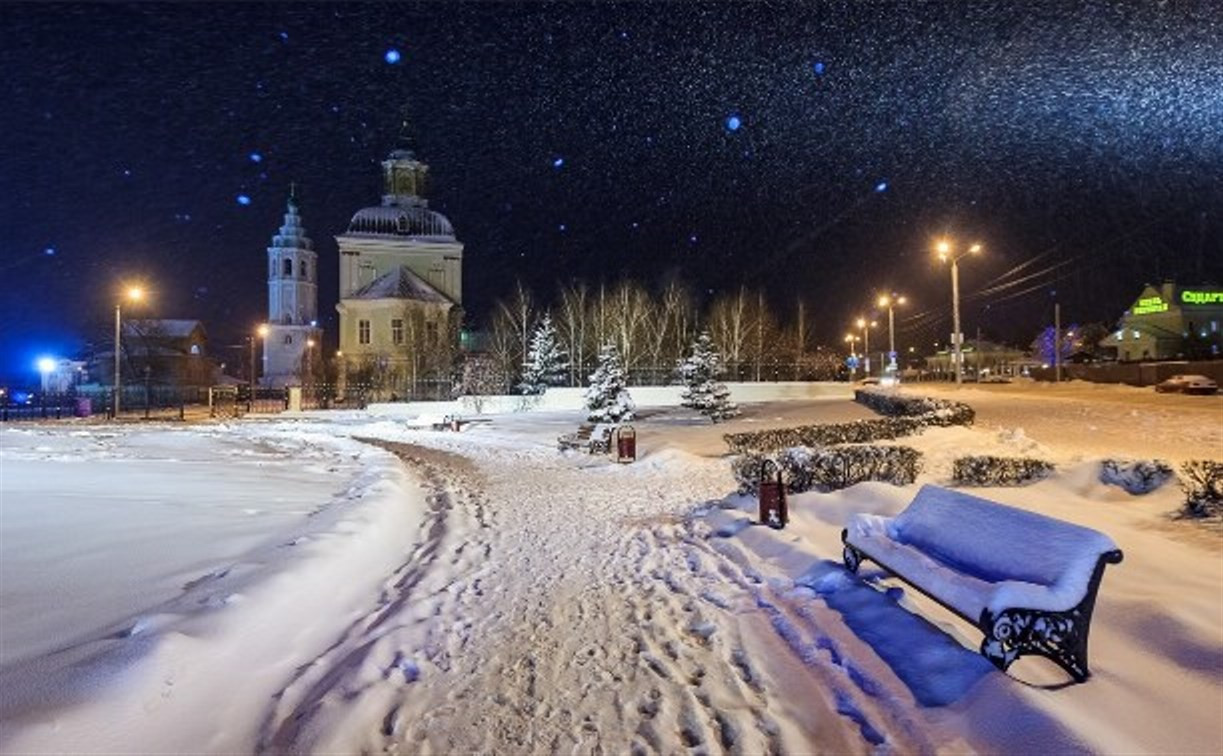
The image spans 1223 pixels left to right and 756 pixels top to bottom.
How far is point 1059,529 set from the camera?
532 centimetres

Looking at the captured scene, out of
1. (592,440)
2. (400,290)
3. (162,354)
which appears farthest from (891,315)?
(162,354)

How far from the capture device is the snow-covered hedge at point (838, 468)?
13.3 m

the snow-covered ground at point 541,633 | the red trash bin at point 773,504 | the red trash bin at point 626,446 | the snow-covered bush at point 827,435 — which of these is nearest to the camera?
the snow-covered ground at point 541,633

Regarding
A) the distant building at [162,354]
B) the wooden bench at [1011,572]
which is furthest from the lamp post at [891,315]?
the distant building at [162,354]

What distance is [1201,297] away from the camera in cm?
7719

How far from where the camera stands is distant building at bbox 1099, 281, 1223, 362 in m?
74.2

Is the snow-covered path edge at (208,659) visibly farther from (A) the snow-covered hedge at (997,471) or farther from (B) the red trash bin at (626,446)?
(B) the red trash bin at (626,446)

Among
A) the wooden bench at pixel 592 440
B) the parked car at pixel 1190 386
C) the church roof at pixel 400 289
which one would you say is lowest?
the wooden bench at pixel 592 440

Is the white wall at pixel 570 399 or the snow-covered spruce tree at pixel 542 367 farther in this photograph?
the snow-covered spruce tree at pixel 542 367

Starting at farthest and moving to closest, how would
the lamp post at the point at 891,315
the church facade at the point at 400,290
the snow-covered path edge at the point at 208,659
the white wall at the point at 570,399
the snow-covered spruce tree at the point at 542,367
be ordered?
1. the church facade at the point at 400,290
2. the lamp post at the point at 891,315
3. the snow-covered spruce tree at the point at 542,367
4. the white wall at the point at 570,399
5. the snow-covered path edge at the point at 208,659

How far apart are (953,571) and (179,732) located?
225 inches

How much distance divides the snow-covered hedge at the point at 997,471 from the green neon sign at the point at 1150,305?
8257cm

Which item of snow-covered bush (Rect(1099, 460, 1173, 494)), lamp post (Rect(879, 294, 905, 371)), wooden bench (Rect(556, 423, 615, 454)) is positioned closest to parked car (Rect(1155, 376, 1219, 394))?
lamp post (Rect(879, 294, 905, 371))

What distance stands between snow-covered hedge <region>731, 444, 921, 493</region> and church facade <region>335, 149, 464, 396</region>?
42.0 meters
